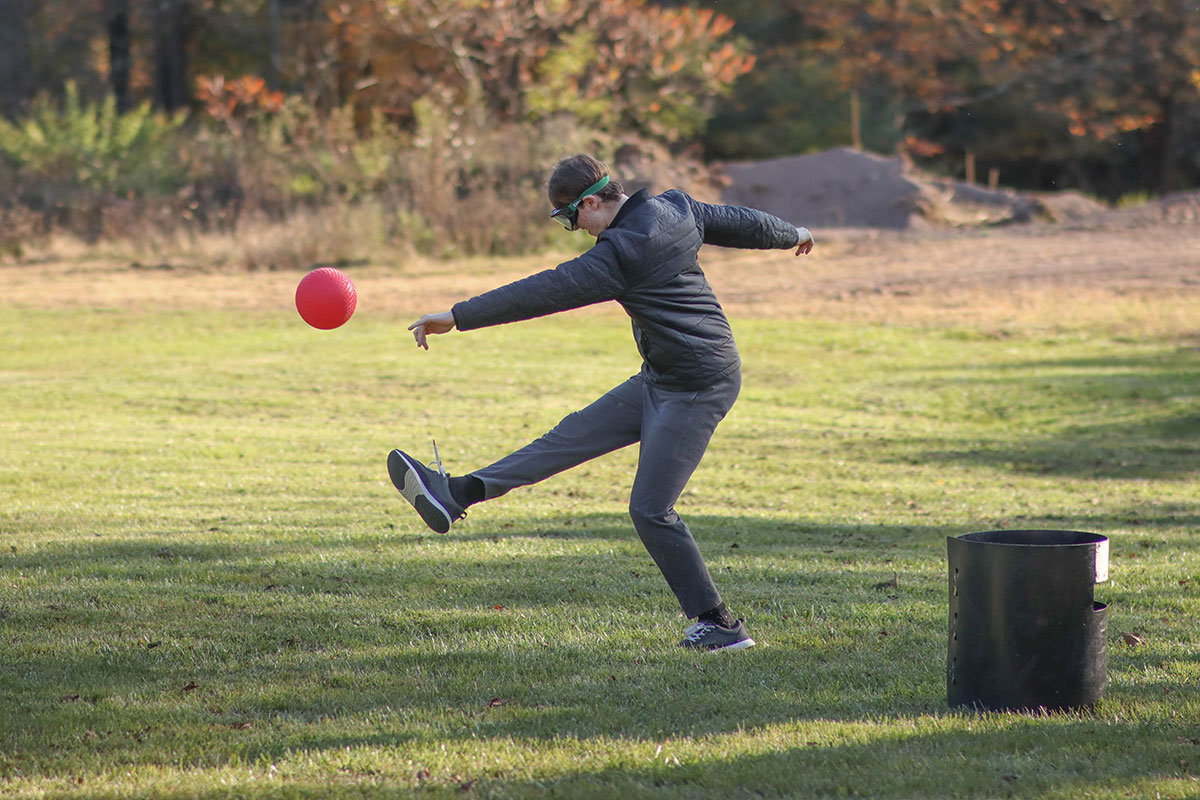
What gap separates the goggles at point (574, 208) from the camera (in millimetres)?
5562

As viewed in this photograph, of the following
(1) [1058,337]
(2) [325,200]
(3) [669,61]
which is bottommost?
(1) [1058,337]

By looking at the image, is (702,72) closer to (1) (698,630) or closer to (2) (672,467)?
(1) (698,630)

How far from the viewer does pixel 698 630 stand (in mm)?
6020

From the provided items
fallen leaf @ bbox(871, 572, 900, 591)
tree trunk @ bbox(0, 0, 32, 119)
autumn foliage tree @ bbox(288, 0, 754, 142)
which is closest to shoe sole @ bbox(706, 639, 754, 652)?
fallen leaf @ bbox(871, 572, 900, 591)

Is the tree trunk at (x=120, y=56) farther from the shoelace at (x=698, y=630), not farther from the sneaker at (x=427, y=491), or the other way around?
the shoelace at (x=698, y=630)

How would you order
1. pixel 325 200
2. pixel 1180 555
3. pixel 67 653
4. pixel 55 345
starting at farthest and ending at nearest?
pixel 325 200
pixel 55 345
pixel 1180 555
pixel 67 653

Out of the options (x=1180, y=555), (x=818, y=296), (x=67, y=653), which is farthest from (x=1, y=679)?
(x=818, y=296)

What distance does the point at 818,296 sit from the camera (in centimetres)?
2666

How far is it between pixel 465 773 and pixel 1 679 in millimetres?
2205

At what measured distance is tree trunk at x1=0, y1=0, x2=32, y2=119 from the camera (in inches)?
1791

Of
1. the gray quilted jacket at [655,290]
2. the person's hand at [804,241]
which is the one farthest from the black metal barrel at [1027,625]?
the person's hand at [804,241]

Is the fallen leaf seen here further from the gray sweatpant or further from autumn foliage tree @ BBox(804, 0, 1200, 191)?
autumn foliage tree @ BBox(804, 0, 1200, 191)

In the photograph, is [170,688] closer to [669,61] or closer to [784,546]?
[784,546]

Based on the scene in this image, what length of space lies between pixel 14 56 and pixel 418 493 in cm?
4731
